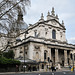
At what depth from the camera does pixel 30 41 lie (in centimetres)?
4434

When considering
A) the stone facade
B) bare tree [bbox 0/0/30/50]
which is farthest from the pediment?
bare tree [bbox 0/0/30/50]

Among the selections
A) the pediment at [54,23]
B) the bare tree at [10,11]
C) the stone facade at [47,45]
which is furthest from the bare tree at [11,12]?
the pediment at [54,23]

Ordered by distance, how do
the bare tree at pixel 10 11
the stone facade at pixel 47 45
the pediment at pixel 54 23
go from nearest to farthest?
the bare tree at pixel 10 11, the stone facade at pixel 47 45, the pediment at pixel 54 23

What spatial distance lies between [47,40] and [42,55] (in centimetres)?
610

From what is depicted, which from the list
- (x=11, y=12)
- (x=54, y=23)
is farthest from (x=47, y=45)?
(x=11, y=12)

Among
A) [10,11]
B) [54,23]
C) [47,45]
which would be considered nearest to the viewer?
[10,11]

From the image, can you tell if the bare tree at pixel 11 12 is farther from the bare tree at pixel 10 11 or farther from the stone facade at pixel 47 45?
the stone facade at pixel 47 45

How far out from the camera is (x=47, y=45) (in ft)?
159

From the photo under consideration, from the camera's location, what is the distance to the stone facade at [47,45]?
147 ft

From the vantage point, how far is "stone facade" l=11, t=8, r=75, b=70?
44.9m

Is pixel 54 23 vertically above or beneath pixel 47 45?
above

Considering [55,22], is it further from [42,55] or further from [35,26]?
[42,55]

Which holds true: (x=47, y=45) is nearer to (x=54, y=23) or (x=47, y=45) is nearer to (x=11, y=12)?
(x=54, y=23)

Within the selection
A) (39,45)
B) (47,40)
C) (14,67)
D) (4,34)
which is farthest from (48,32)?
(4,34)
